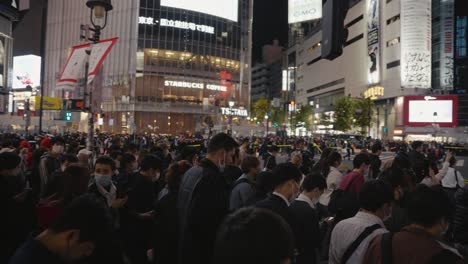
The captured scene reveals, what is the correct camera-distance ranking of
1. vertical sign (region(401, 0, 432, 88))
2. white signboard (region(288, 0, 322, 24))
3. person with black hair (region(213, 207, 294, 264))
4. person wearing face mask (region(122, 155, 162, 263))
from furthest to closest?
1. white signboard (region(288, 0, 322, 24))
2. vertical sign (region(401, 0, 432, 88))
3. person wearing face mask (region(122, 155, 162, 263))
4. person with black hair (region(213, 207, 294, 264))

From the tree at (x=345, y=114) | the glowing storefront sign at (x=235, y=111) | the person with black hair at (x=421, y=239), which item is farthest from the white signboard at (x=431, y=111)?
the person with black hair at (x=421, y=239)

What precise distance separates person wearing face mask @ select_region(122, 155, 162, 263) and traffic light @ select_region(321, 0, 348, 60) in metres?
3.46

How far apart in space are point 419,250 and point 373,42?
8280cm

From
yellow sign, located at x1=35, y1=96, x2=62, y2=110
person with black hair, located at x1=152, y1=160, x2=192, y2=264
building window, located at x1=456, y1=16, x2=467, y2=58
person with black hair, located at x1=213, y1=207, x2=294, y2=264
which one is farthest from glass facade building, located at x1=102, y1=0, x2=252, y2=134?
person with black hair, located at x1=213, y1=207, x2=294, y2=264

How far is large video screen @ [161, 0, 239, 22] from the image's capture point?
74062 millimetres

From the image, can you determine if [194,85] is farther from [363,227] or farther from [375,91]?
[363,227]

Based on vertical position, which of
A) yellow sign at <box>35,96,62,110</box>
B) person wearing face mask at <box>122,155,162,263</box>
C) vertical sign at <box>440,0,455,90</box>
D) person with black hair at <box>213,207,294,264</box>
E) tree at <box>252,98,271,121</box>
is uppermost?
vertical sign at <box>440,0,455,90</box>

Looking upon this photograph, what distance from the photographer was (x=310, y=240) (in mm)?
4578

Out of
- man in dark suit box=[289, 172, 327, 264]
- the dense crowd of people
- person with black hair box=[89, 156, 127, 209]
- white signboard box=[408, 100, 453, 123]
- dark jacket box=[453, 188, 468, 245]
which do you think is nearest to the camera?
the dense crowd of people

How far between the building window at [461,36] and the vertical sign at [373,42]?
14014 mm

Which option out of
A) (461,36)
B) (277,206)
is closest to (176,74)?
(461,36)

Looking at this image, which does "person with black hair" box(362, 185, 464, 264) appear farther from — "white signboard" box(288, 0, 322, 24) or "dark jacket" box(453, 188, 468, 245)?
"white signboard" box(288, 0, 322, 24)

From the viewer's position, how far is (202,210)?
3.87 m

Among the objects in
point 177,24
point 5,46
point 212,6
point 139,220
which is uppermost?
point 212,6
